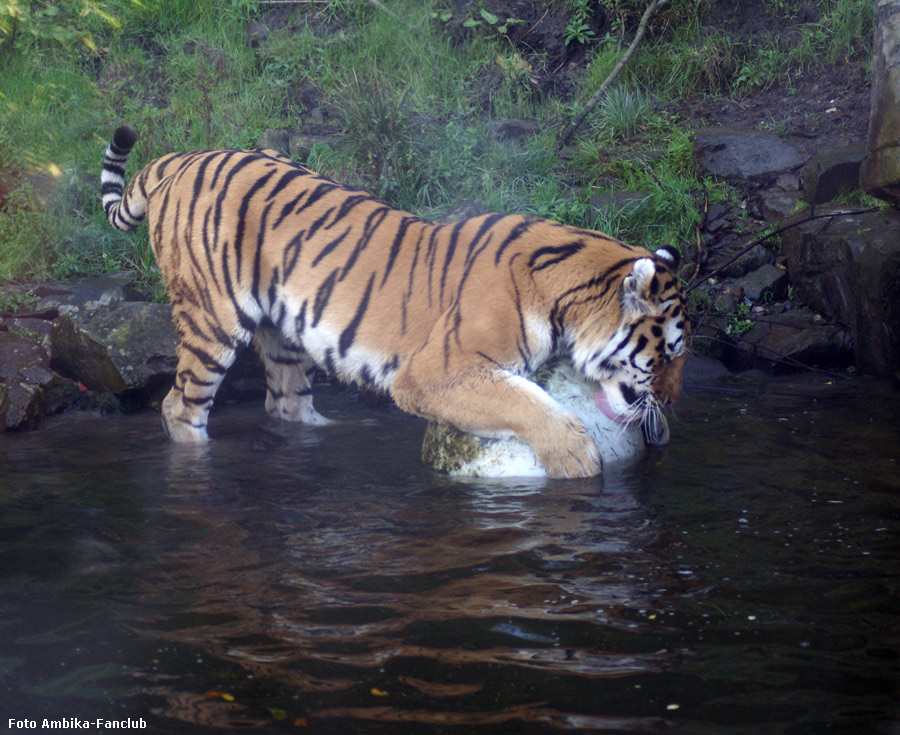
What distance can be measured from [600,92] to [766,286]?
2455 mm

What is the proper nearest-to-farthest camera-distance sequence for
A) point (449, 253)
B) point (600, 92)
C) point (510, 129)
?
point (449, 253)
point (600, 92)
point (510, 129)

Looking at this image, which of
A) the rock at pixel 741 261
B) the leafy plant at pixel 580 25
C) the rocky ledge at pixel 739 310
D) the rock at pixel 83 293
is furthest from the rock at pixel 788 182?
the rock at pixel 83 293

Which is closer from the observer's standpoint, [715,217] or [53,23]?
[715,217]

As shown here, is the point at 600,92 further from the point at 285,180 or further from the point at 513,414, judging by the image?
the point at 513,414

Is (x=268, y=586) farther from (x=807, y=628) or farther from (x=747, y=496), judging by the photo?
(x=747, y=496)

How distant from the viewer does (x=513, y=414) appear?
3.80 metres

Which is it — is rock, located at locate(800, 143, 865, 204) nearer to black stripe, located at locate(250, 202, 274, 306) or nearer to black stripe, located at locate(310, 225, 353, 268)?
black stripe, located at locate(310, 225, 353, 268)

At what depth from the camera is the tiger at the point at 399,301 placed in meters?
3.93

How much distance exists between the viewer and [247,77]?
28.2 feet

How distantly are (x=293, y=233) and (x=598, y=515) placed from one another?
227 cm

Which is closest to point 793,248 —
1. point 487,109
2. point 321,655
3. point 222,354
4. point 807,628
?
point 487,109

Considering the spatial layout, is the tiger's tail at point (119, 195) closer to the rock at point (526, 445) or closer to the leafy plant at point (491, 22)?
the rock at point (526, 445)

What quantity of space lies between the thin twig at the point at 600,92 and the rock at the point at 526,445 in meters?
4.04

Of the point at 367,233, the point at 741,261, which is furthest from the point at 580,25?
the point at 367,233
